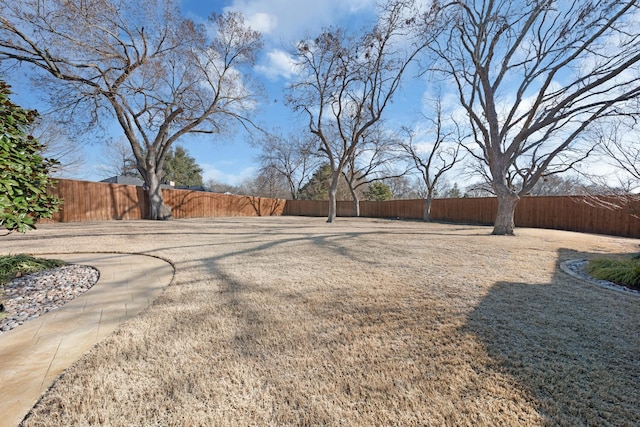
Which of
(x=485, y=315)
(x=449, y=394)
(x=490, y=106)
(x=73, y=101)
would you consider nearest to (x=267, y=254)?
(x=485, y=315)

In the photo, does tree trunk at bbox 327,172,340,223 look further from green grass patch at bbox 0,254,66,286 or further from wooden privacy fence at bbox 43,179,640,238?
green grass patch at bbox 0,254,66,286

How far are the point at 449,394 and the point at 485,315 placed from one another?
1.10m

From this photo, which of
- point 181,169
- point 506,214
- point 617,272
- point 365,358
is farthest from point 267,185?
point 365,358

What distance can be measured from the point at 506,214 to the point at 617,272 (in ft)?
15.8

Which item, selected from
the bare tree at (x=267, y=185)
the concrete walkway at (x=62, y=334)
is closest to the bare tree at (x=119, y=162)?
the bare tree at (x=267, y=185)

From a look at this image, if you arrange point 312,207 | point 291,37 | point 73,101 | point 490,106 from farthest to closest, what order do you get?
1. point 312,207
2. point 291,37
3. point 73,101
4. point 490,106

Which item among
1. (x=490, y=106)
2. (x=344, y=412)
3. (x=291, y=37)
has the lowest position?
(x=344, y=412)

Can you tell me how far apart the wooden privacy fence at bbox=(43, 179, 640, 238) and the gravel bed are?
708 cm

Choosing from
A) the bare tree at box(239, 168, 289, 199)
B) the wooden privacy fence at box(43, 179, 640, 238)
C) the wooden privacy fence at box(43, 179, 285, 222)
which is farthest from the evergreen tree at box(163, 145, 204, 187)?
the wooden privacy fence at box(43, 179, 640, 238)

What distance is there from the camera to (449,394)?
4.19 feet

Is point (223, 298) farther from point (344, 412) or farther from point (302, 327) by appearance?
point (344, 412)

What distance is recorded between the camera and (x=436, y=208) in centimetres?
1705

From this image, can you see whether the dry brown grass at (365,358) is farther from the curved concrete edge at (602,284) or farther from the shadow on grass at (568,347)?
the curved concrete edge at (602,284)

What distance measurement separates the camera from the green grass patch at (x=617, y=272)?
10.1 feet
